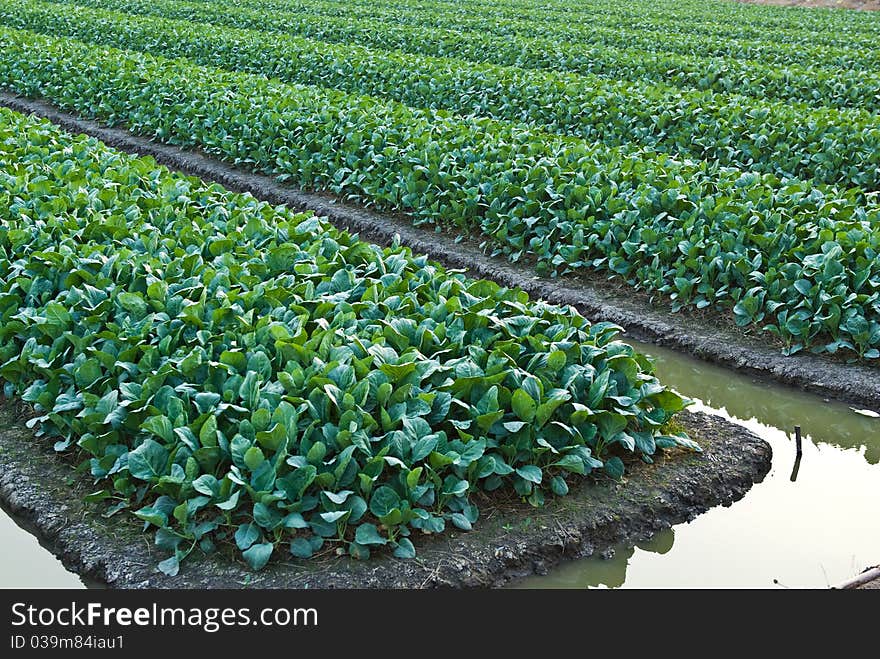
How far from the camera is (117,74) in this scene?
14.6 metres

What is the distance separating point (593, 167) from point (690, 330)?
2.40 metres

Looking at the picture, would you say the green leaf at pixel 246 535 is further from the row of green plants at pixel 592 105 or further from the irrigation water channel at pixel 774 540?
the row of green plants at pixel 592 105

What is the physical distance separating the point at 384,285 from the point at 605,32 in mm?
17511

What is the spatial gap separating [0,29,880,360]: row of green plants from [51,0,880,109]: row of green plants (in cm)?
570

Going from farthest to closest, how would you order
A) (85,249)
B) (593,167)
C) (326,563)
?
1. (593,167)
2. (85,249)
3. (326,563)

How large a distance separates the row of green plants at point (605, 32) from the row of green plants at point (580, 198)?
934cm

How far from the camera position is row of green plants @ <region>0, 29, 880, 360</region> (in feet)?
22.7

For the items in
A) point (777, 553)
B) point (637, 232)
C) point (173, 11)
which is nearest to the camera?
point (777, 553)

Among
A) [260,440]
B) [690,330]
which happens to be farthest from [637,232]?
[260,440]

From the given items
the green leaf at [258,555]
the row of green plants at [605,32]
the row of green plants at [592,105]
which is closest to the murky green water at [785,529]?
the green leaf at [258,555]

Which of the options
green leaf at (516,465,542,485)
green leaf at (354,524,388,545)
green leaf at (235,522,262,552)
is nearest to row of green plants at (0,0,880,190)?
green leaf at (516,465,542,485)

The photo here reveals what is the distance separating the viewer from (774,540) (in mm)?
4734

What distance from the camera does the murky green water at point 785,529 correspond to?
4453 millimetres

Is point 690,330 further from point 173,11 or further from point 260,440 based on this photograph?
point 173,11
